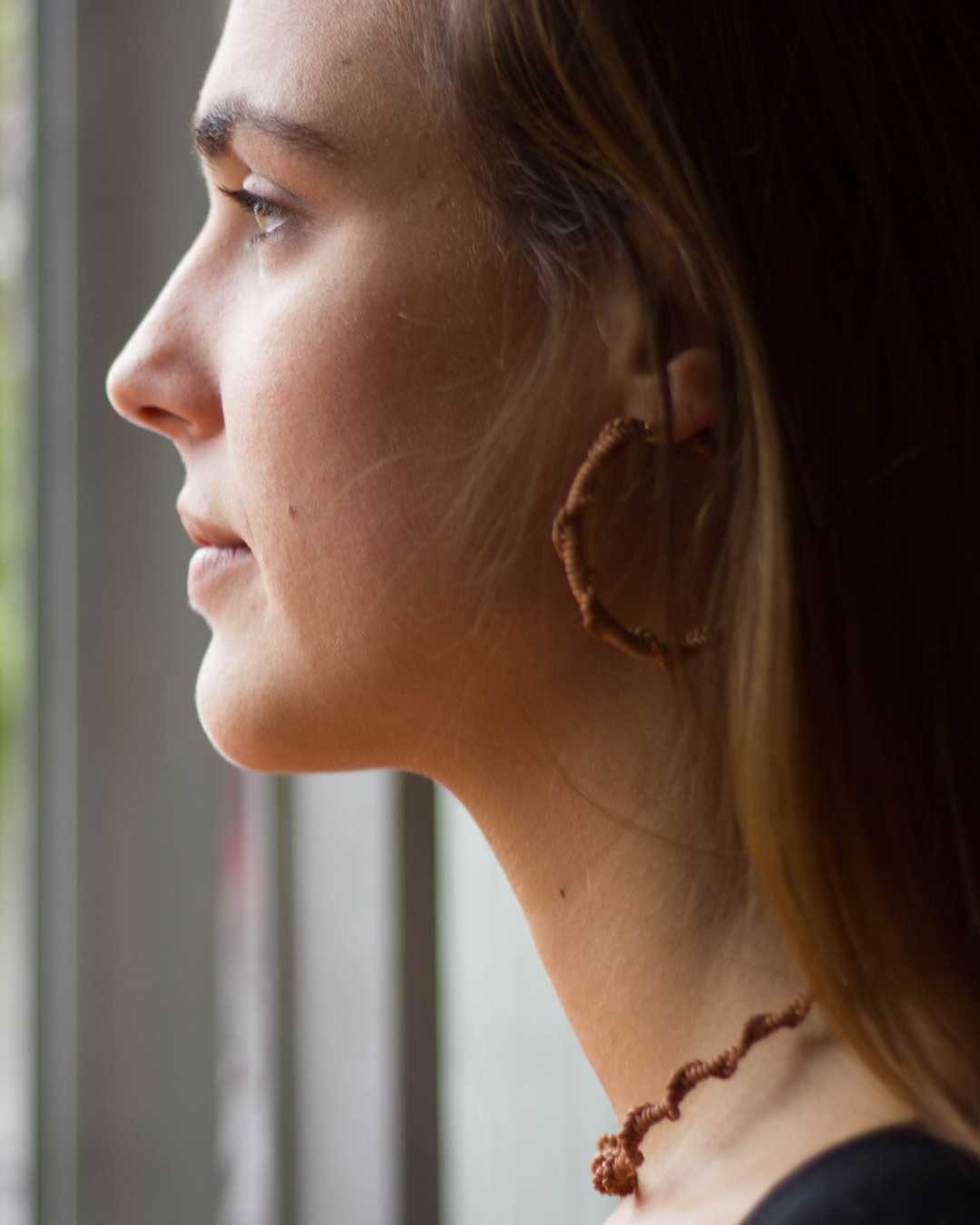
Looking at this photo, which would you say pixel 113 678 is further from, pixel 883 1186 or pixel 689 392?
pixel 883 1186

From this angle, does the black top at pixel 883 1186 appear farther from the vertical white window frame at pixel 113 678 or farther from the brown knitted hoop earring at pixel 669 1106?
the vertical white window frame at pixel 113 678

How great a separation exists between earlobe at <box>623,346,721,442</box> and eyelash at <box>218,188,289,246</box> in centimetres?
25

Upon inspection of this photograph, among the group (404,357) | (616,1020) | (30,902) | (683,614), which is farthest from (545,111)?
(30,902)

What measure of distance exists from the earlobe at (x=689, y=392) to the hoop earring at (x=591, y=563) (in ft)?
0.04

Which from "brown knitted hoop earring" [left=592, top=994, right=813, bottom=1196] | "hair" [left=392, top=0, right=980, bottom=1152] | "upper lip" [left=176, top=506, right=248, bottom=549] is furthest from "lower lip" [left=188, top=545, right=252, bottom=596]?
"brown knitted hoop earring" [left=592, top=994, right=813, bottom=1196]

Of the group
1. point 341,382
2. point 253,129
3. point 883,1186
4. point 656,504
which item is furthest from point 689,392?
point 883,1186

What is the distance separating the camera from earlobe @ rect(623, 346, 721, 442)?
86 centimetres

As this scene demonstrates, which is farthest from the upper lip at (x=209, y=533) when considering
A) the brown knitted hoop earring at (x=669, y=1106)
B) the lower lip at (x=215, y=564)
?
the brown knitted hoop earring at (x=669, y=1106)

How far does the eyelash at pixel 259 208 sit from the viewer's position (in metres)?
0.95

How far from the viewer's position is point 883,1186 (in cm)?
74

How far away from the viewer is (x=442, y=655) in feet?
2.95

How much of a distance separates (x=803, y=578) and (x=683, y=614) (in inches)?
3.2

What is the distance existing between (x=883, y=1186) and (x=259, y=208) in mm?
650

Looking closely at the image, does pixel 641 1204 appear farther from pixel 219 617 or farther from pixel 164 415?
pixel 164 415
